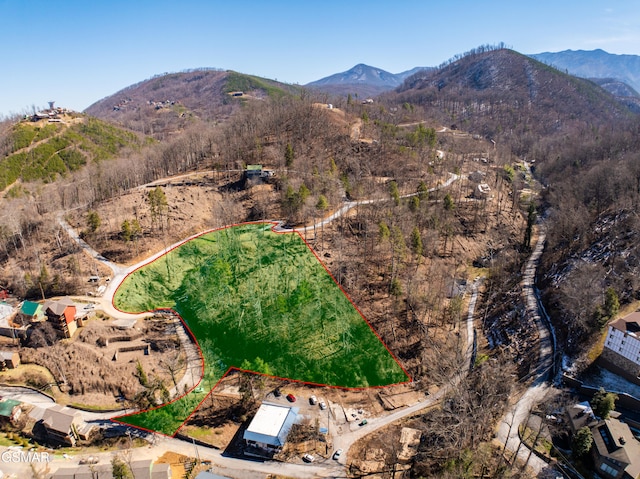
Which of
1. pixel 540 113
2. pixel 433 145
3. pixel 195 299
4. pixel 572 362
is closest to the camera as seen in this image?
pixel 572 362

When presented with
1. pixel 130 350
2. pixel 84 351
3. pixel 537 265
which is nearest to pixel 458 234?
pixel 537 265

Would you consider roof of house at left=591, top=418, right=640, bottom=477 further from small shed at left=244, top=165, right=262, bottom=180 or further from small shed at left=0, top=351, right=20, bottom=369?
small shed at left=244, top=165, right=262, bottom=180

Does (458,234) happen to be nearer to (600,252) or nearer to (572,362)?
(600,252)

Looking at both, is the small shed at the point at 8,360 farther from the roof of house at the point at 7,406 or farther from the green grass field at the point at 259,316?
the green grass field at the point at 259,316

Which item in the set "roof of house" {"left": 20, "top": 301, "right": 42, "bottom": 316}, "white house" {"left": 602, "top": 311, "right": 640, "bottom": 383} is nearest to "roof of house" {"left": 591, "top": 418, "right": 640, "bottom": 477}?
"white house" {"left": 602, "top": 311, "right": 640, "bottom": 383}

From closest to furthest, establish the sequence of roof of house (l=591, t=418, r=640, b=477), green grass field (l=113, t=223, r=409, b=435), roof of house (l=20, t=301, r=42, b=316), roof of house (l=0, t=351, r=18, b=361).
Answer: roof of house (l=591, t=418, r=640, b=477) < roof of house (l=0, t=351, r=18, b=361) < green grass field (l=113, t=223, r=409, b=435) < roof of house (l=20, t=301, r=42, b=316)

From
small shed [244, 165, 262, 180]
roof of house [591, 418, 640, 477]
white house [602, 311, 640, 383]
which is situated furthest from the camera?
small shed [244, 165, 262, 180]

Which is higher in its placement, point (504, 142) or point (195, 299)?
point (504, 142)
